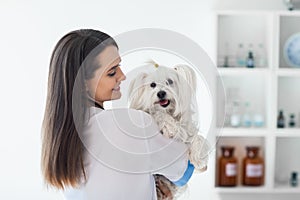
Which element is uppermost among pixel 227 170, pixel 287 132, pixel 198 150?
pixel 198 150

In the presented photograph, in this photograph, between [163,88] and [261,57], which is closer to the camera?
[163,88]

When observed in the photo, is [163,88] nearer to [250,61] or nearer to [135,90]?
[135,90]

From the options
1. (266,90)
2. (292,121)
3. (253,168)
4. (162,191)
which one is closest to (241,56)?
(266,90)

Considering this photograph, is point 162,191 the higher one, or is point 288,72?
point 288,72

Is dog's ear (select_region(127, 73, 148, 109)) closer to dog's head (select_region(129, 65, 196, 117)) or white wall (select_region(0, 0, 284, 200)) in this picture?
dog's head (select_region(129, 65, 196, 117))

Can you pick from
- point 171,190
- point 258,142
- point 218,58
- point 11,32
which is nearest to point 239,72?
point 218,58

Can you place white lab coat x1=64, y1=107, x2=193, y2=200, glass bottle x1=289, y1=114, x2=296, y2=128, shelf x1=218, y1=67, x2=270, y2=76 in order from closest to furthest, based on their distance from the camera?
white lab coat x1=64, y1=107, x2=193, y2=200 < shelf x1=218, y1=67, x2=270, y2=76 < glass bottle x1=289, y1=114, x2=296, y2=128

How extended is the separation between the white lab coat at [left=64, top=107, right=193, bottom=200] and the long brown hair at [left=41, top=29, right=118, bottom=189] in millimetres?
24

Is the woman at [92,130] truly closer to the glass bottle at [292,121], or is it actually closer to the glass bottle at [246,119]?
the glass bottle at [246,119]

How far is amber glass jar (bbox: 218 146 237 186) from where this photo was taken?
2660 millimetres

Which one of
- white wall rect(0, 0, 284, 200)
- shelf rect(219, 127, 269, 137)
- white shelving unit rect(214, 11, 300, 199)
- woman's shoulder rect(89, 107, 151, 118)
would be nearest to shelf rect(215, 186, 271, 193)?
white shelving unit rect(214, 11, 300, 199)

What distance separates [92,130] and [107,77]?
11 cm

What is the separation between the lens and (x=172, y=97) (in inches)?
42.8

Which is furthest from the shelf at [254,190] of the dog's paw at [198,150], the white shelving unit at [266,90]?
the dog's paw at [198,150]
